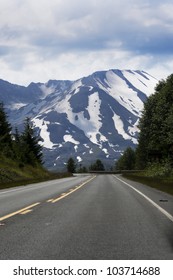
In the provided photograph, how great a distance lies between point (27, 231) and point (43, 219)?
2.24 meters

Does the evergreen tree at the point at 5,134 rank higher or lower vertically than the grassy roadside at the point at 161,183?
higher

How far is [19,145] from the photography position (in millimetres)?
86188

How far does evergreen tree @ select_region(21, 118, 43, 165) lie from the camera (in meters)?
84.7

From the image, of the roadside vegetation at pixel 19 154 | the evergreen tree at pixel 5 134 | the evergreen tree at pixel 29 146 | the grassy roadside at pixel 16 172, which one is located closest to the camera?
the grassy roadside at pixel 16 172

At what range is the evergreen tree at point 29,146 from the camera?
3334 inches

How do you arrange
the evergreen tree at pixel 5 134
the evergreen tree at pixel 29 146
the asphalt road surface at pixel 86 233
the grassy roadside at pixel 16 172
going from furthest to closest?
the evergreen tree at pixel 29 146 → the evergreen tree at pixel 5 134 → the grassy roadside at pixel 16 172 → the asphalt road surface at pixel 86 233

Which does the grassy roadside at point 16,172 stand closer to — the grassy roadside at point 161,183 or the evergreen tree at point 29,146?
the evergreen tree at point 29,146

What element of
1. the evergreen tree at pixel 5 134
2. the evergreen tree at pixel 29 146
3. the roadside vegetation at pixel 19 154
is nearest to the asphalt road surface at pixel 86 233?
the roadside vegetation at pixel 19 154

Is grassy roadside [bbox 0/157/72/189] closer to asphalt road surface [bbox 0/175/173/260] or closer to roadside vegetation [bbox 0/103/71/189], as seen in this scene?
roadside vegetation [bbox 0/103/71/189]

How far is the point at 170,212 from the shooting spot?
1460 centimetres

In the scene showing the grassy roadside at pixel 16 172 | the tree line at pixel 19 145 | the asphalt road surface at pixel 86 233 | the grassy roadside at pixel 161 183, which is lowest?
the asphalt road surface at pixel 86 233

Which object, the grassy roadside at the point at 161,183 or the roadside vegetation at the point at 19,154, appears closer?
the grassy roadside at the point at 161,183

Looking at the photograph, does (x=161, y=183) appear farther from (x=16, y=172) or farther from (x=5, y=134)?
A: (x=5, y=134)
